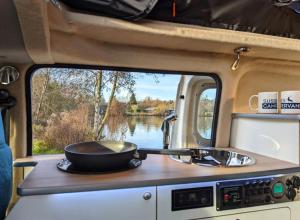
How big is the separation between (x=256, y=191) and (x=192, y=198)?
1.03ft

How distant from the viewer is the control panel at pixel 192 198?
3.39 feet

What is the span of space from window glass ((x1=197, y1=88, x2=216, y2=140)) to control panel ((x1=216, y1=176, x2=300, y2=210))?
701mm

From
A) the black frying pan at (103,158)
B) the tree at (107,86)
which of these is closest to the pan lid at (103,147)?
the black frying pan at (103,158)

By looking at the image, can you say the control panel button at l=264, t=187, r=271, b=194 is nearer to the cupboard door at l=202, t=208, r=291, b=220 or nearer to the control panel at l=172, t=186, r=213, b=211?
the cupboard door at l=202, t=208, r=291, b=220

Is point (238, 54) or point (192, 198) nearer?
point (192, 198)

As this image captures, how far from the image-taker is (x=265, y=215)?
1.15 m

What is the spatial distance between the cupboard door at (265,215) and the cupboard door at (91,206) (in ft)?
1.03

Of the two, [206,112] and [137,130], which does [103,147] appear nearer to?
[137,130]

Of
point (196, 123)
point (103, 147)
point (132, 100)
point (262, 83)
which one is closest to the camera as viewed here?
point (103, 147)

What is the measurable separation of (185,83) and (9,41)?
3.82 feet

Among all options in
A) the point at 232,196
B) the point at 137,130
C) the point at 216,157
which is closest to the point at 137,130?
the point at 137,130

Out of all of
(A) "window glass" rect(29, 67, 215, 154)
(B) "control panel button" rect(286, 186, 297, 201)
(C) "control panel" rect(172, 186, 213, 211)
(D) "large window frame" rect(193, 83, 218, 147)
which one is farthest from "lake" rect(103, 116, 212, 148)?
(B) "control panel button" rect(286, 186, 297, 201)

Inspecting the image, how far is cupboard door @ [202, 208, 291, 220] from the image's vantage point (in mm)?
1104

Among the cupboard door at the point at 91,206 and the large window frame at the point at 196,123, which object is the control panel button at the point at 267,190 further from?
the large window frame at the point at 196,123
